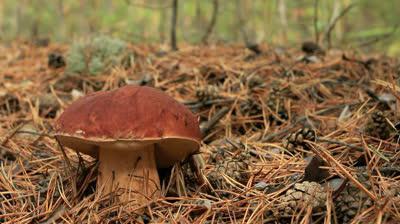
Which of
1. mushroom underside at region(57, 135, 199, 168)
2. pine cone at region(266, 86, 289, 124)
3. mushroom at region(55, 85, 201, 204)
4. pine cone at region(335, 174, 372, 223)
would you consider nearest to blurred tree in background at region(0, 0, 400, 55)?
pine cone at region(266, 86, 289, 124)

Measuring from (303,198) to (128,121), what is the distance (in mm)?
634

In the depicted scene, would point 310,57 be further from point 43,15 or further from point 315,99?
point 43,15

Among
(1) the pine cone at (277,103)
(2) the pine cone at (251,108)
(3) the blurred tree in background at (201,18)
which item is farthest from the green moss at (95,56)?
(3) the blurred tree in background at (201,18)

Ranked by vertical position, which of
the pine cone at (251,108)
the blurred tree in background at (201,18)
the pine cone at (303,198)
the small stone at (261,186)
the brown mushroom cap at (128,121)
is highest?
the brown mushroom cap at (128,121)

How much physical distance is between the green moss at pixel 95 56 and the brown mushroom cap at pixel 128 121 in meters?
1.72

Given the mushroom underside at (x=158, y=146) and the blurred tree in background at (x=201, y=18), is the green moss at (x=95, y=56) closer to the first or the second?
the mushroom underside at (x=158, y=146)

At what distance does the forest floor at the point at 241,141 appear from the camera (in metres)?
1.47

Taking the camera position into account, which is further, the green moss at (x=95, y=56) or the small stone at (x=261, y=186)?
the green moss at (x=95, y=56)

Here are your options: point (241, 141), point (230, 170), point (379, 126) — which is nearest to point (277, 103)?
point (241, 141)

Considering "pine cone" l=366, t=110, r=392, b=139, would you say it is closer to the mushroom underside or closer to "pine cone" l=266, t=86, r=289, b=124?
"pine cone" l=266, t=86, r=289, b=124

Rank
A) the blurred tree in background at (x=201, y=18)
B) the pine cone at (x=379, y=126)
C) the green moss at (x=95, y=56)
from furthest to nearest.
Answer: the blurred tree in background at (x=201, y=18), the green moss at (x=95, y=56), the pine cone at (x=379, y=126)

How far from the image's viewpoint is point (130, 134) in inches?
56.5

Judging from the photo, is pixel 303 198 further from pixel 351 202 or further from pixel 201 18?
pixel 201 18

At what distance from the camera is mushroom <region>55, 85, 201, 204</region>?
1448mm
